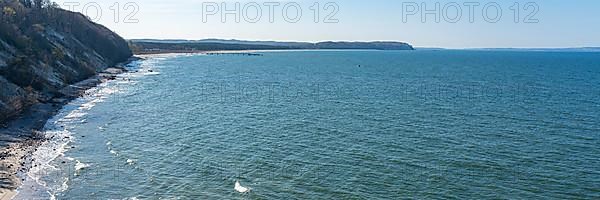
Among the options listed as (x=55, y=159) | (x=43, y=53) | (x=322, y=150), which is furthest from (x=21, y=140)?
(x=43, y=53)

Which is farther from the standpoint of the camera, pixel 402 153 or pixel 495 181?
pixel 402 153

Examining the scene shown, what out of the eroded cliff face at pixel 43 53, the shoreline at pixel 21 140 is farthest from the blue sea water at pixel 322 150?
the eroded cliff face at pixel 43 53

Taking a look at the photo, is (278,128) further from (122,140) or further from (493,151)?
(493,151)

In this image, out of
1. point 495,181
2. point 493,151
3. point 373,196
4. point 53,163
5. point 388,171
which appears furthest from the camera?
point 493,151

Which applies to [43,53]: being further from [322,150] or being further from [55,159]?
[322,150]

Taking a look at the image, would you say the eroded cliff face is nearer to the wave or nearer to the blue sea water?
the wave

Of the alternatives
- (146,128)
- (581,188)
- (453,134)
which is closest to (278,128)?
(146,128)

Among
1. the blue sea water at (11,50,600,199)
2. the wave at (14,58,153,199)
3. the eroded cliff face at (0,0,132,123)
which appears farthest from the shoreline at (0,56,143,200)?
the eroded cliff face at (0,0,132,123)
